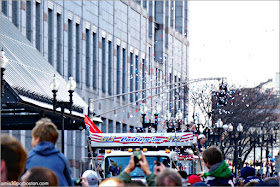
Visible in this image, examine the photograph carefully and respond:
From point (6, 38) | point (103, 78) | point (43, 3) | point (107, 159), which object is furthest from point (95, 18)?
point (107, 159)

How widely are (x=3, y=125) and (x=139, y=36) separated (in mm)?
39786

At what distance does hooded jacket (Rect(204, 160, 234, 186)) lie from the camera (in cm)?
1038

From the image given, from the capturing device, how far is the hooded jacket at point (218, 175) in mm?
10384

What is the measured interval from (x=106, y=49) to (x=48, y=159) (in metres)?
51.7

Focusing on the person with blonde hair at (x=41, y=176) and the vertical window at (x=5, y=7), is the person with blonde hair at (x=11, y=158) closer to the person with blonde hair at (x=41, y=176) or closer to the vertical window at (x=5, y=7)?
the person with blonde hair at (x=41, y=176)

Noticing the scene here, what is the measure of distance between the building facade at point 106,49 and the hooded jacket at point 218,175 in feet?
76.3

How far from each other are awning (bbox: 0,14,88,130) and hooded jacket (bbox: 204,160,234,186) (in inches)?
609

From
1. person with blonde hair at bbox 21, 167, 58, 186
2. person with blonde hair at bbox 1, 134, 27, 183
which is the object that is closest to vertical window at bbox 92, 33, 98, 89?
person with blonde hair at bbox 1, 134, 27, 183

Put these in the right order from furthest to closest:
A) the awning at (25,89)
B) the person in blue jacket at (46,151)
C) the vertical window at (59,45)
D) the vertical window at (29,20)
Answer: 1. the vertical window at (59,45)
2. the vertical window at (29,20)
3. the awning at (25,89)
4. the person in blue jacket at (46,151)

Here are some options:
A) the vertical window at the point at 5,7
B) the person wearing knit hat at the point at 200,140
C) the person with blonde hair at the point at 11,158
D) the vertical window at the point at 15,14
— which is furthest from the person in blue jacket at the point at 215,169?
the vertical window at the point at 15,14

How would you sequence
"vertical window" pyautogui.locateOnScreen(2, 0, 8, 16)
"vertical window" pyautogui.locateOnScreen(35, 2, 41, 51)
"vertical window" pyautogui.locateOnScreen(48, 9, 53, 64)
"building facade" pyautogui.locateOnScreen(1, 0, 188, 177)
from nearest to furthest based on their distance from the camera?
"vertical window" pyautogui.locateOnScreen(2, 0, 8, 16) < "vertical window" pyautogui.locateOnScreen(35, 2, 41, 51) < "building facade" pyautogui.locateOnScreen(1, 0, 188, 177) < "vertical window" pyautogui.locateOnScreen(48, 9, 53, 64)

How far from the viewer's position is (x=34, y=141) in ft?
29.0

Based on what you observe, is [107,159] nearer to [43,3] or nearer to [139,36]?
[43,3]

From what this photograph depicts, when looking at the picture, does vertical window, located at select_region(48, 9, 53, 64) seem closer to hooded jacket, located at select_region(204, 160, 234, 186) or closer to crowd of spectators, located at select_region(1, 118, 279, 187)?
crowd of spectators, located at select_region(1, 118, 279, 187)
